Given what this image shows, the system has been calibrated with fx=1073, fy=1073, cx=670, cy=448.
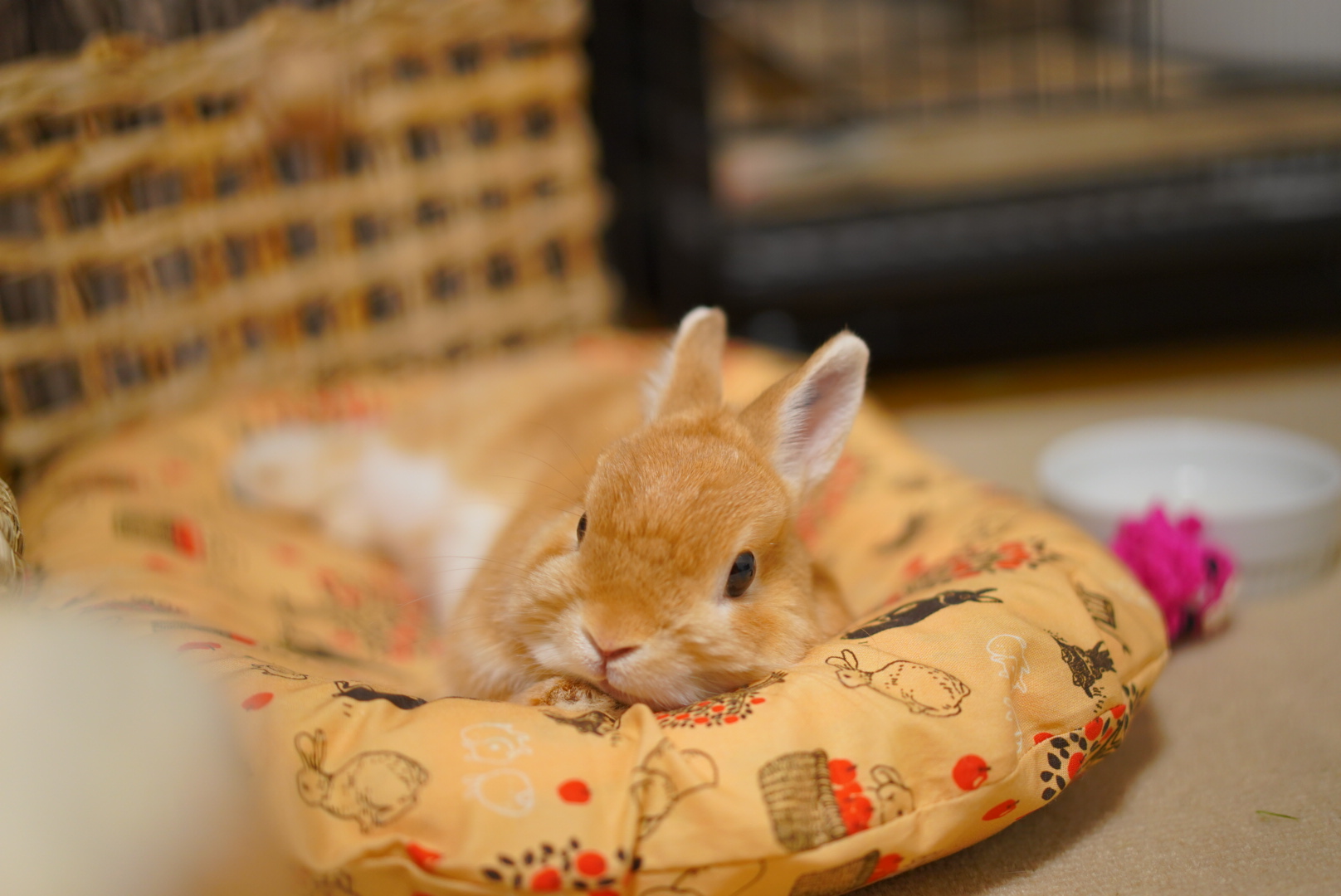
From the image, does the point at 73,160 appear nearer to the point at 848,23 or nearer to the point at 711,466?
the point at 711,466

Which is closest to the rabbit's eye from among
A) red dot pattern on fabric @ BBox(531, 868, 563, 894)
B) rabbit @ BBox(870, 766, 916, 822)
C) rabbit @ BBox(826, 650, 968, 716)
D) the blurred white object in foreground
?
rabbit @ BBox(826, 650, 968, 716)

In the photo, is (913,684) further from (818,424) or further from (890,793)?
(818,424)

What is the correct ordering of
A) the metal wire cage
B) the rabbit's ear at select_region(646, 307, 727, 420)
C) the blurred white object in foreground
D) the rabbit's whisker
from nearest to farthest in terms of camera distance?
the blurred white object in foreground → the rabbit's ear at select_region(646, 307, 727, 420) → the rabbit's whisker → the metal wire cage

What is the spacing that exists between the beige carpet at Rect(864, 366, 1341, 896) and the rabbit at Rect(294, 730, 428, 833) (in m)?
0.49

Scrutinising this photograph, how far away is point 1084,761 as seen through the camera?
1122 mm

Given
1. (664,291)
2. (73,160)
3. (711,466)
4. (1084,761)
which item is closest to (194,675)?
(711,466)

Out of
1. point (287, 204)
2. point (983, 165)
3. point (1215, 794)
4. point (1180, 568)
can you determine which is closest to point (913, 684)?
point (1215, 794)

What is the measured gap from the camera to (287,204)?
2.15 m

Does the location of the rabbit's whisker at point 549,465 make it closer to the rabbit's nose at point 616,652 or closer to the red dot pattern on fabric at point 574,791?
the rabbit's nose at point 616,652

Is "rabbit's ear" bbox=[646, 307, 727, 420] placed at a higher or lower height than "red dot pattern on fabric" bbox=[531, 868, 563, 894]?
higher

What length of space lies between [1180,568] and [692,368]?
776mm

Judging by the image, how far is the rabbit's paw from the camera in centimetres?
110

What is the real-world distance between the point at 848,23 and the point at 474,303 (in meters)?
1.41

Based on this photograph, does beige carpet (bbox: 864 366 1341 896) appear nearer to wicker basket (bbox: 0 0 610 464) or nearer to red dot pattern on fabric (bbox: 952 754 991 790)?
red dot pattern on fabric (bbox: 952 754 991 790)
